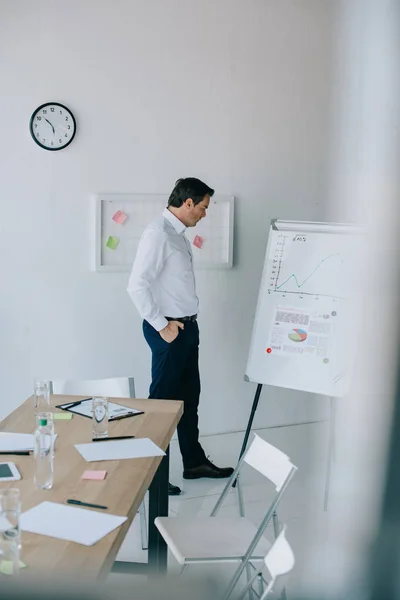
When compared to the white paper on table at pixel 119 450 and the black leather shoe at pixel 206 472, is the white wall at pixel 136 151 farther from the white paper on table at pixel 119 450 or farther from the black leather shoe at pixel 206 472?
the white paper on table at pixel 119 450

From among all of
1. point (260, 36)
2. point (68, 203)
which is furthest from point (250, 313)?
point (260, 36)

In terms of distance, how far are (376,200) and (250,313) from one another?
3.94 metres

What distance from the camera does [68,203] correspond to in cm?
378

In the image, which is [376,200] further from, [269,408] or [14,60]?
[269,408]

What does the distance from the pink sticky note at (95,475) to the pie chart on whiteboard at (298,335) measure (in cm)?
162

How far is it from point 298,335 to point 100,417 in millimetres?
1401

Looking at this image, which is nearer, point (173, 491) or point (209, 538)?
point (209, 538)

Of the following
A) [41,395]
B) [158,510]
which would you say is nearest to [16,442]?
[41,395]

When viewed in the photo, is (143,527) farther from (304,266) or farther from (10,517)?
(10,517)

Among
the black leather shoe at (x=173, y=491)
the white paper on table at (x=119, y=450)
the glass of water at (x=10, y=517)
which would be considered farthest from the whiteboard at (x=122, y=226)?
the glass of water at (x=10, y=517)

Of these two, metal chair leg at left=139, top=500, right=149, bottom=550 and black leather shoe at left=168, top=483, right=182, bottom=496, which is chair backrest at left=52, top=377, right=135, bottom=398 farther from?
black leather shoe at left=168, top=483, right=182, bottom=496

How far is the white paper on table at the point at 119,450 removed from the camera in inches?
78.8

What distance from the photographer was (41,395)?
7.98 feet

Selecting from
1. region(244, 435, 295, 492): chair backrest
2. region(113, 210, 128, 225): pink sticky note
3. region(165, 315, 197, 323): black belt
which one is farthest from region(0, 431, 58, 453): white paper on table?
region(113, 210, 128, 225): pink sticky note
